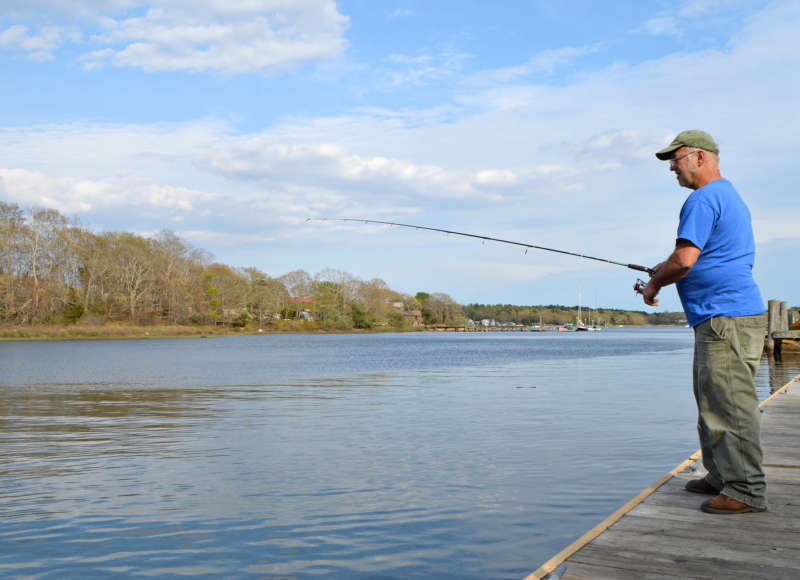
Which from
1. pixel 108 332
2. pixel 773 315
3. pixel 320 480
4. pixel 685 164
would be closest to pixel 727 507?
pixel 685 164

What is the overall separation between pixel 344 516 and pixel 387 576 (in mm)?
1640

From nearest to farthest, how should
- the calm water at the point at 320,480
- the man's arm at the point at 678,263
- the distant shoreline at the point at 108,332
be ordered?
the man's arm at the point at 678,263 → the calm water at the point at 320,480 → the distant shoreline at the point at 108,332

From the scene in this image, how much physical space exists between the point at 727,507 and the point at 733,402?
682 mm

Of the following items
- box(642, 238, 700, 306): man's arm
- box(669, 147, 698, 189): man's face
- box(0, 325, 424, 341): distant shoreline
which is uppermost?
box(669, 147, 698, 189): man's face

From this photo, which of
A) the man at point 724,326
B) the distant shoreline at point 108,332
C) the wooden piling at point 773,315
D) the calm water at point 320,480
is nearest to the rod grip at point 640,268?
the man at point 724,326

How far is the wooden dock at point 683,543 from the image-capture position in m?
3.39

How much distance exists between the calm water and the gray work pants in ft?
6.44

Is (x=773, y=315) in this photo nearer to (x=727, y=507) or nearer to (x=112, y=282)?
(x=727, y=507)

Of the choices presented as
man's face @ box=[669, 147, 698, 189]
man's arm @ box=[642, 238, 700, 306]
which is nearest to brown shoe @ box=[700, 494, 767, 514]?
man's arm @ box=[642, 238, 700, 306]

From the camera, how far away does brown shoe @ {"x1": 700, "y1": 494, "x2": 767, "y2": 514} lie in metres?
4.26

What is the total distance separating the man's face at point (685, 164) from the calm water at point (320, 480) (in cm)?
328

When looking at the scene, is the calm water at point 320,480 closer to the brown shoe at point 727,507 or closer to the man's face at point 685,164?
the brown shoe at point 727,507

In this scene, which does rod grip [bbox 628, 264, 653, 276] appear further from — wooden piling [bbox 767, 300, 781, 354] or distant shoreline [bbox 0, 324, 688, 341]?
distant shoreline [bbox 0, 324, 688, 341]

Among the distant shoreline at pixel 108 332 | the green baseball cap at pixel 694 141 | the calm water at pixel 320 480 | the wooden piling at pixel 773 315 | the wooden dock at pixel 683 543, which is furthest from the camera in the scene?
the distant shoreline at pixel 108 332
